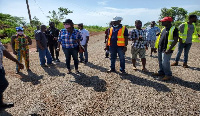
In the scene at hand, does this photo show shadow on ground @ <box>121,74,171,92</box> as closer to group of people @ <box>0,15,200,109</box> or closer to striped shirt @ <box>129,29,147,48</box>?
group of people @ <box>0,15,200,109</box>

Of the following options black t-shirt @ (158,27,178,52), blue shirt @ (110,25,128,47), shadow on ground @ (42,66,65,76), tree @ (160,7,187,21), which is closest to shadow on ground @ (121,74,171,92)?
black t-shirt @ (158,27,178,52)

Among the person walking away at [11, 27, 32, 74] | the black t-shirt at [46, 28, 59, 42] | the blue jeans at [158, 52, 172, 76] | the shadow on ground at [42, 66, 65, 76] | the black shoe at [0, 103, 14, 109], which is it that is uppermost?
the black t-shirt at [46, 28, 59, 42]

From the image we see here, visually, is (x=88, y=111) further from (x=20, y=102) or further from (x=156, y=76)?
(x=156, y=76)

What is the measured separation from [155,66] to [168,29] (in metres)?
2.27

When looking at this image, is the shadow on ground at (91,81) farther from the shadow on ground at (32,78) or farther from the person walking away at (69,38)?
the shadow on ground at (32,78)

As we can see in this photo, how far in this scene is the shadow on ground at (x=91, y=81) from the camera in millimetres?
4072

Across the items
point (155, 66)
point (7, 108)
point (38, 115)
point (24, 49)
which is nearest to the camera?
point (38, 115)

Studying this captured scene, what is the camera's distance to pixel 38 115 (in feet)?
9.45

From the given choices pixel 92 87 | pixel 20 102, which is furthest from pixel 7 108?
pixel 92 87

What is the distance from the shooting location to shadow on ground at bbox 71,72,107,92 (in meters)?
4.07

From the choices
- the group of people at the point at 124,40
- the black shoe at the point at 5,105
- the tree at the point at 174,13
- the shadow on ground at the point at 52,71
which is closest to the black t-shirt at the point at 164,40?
the group of people at the point at 124,40

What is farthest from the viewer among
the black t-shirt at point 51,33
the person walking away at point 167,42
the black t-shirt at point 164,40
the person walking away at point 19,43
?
the black t-shirt at point 51,33

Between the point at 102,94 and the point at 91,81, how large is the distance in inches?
37.1

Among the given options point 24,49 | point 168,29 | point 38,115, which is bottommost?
point 38,115
